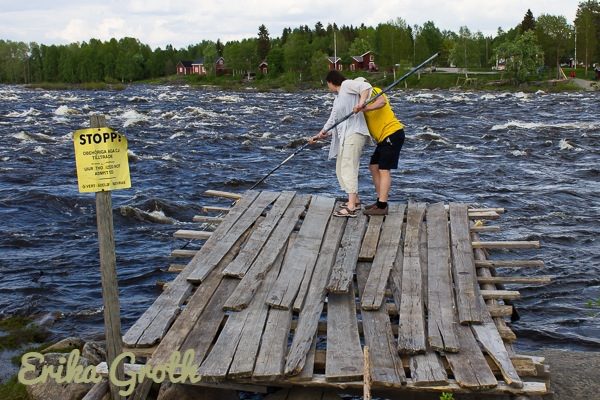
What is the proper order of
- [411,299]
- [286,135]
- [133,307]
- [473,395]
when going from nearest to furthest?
[473,395] → [411,299] → [133,307] → [286,135]

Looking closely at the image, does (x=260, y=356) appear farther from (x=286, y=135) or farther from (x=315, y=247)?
(x=286, y=135)

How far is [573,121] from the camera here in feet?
110

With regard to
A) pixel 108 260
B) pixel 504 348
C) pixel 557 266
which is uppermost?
pixel 108 260

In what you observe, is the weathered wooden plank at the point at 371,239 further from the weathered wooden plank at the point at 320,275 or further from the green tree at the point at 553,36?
the green tree at the point at 553,36

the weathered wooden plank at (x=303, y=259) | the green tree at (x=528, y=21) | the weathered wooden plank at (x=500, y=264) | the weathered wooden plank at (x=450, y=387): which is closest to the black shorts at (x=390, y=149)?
the weathered wooden plank at (x=303, y=259)

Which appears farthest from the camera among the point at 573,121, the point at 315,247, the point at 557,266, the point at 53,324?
the point at 573,121

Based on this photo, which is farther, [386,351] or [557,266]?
[557,266]

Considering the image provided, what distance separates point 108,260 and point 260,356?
1.37 meters

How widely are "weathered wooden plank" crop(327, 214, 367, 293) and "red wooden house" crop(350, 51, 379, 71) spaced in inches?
4237

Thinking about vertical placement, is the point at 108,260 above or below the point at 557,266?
above

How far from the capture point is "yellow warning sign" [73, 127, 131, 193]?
5.45 m

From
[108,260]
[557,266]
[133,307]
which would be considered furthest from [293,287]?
[557,266]

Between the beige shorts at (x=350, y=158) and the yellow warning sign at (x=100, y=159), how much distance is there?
4188 millimetres

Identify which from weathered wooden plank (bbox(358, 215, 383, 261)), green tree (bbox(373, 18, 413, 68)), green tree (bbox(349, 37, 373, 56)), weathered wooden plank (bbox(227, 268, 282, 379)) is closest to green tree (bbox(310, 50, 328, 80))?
green tree (bbox(373, 18, 413, 68))
